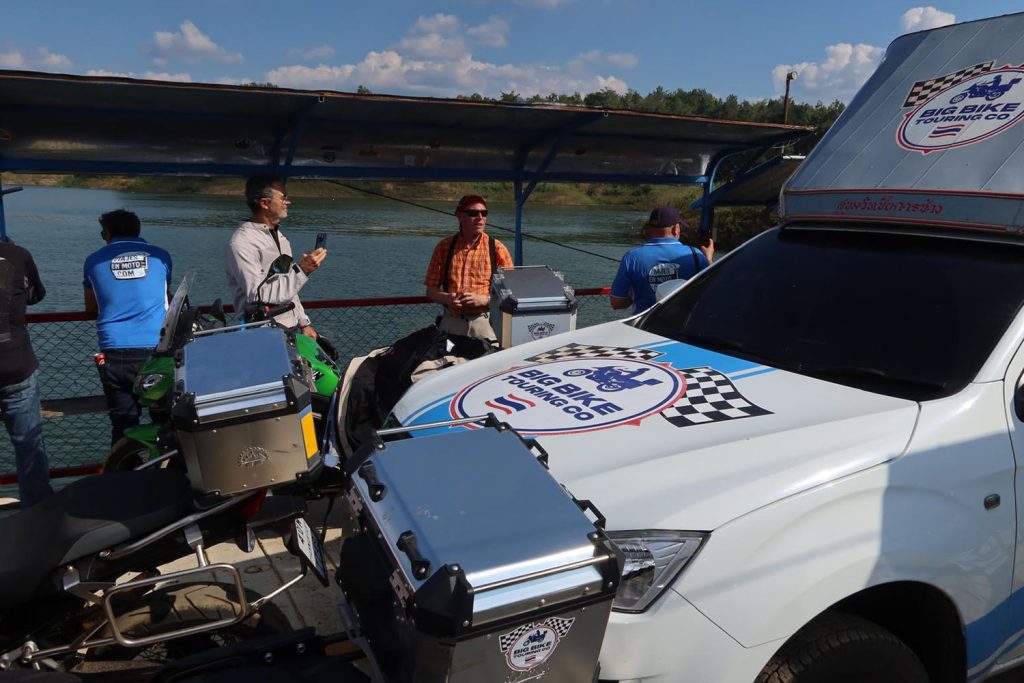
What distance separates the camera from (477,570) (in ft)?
4.89

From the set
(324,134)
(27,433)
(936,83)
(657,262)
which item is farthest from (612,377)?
(324,134)

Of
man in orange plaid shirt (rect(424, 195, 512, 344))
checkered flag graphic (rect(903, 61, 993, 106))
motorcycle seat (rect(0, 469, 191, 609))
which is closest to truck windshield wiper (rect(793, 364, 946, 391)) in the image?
checkered flag graphic (rect(903, 61, 993, 106))

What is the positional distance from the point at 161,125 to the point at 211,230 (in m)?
18.6

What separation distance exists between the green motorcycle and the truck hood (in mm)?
964

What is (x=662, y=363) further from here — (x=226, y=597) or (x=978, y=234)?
(x=226, y=597)

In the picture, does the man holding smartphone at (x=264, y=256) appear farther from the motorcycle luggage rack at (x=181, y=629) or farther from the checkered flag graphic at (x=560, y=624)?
the checkered flag graphic at (x=560, y=624)

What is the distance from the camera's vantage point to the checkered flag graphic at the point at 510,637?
151 centimetres

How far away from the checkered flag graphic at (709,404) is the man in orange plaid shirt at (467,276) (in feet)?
8.01

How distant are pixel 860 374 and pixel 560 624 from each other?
4.69ft

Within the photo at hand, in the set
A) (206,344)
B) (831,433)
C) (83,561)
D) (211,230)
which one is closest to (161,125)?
(206,344)

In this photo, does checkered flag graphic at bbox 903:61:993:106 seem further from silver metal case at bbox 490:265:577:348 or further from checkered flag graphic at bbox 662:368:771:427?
silver metal case at bbox 490:265:577:348

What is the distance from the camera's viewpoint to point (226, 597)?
99.4 inches

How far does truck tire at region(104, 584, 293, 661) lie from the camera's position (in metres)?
2.46

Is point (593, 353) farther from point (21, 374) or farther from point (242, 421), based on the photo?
point (21, 374)
